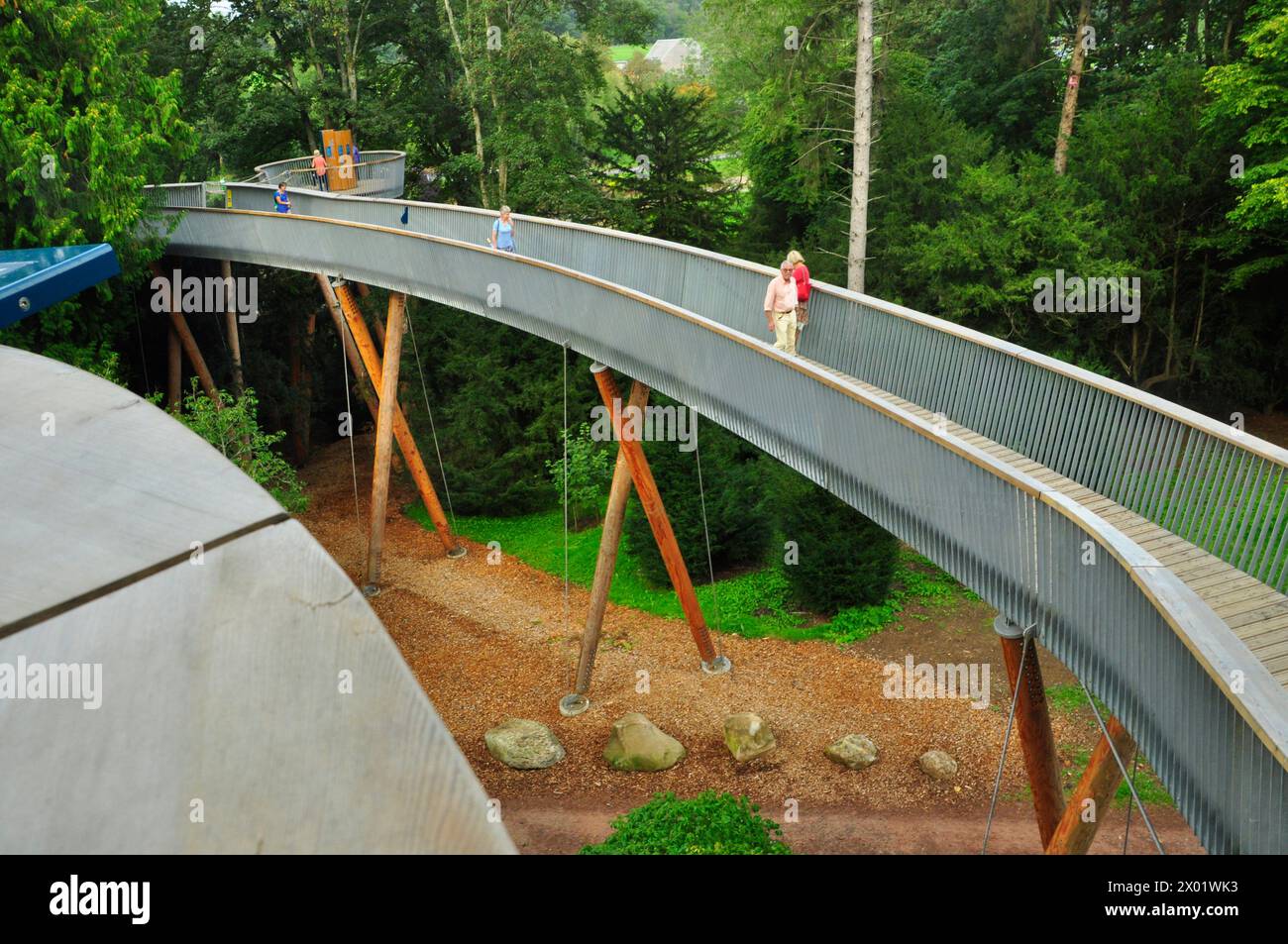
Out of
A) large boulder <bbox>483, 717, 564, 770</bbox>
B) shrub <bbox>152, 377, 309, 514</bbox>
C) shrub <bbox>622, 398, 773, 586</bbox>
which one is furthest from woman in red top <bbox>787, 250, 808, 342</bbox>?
shrub <bbox>152, 377, 309, 514</bbox>

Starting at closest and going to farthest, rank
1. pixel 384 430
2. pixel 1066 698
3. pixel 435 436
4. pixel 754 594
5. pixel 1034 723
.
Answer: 1. pixel 1034 723
2. pixel 1066 698
3. pixel 754 594
4. pixel 384 430
5. pixel 435 436

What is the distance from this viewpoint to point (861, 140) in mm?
18297

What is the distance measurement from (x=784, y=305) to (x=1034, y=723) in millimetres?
5414

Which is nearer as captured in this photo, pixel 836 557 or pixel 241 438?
pixel 836 557

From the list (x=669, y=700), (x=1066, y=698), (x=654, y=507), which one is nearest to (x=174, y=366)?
(x=654, y=507)

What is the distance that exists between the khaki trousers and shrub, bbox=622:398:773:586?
24.7 ft

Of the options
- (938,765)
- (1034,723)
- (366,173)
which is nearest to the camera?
(1034,723)

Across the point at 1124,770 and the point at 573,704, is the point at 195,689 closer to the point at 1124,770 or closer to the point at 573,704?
the point at 1124,770

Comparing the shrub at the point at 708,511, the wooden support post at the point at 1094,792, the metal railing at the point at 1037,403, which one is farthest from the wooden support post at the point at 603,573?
the wooden support post at the point at 1094,792

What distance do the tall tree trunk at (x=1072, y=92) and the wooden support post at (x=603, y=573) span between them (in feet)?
50.3

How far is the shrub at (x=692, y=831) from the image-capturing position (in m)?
9.89

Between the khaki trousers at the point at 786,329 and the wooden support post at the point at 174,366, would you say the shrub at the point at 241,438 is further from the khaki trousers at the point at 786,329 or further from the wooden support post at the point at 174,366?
the khaki trousers at the point at 786,329
